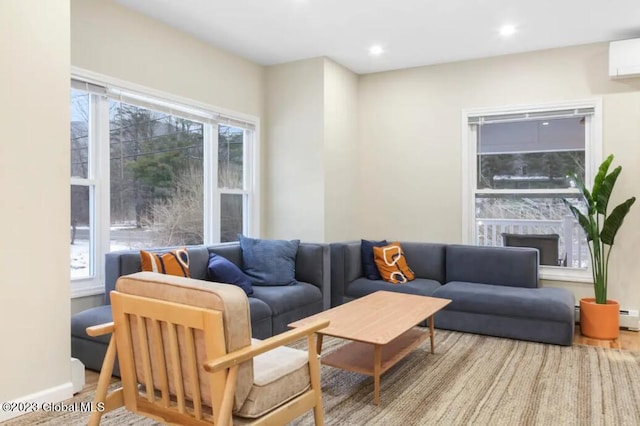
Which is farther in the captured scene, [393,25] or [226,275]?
[393,25]

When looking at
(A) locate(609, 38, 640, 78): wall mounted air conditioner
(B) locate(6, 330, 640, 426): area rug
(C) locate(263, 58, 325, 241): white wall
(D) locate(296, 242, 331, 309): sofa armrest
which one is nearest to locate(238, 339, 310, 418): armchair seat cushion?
(B) locate(6, 330, 640, 426): area rug

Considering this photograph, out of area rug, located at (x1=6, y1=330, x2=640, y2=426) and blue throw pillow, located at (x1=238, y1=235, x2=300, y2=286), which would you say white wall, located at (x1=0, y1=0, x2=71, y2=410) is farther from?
blue throw pillow, located at (x1=238, y1=235, x2=300, y2=286)

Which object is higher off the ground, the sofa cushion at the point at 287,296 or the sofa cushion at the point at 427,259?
the sofa cushion at the point at 427,259

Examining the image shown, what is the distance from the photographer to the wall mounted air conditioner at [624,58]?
13.2ft

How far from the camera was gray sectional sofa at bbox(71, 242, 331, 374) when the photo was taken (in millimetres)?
2975

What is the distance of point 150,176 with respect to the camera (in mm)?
4000

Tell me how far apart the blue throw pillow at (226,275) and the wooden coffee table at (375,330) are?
831 mm

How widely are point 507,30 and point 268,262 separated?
3061 millimetres

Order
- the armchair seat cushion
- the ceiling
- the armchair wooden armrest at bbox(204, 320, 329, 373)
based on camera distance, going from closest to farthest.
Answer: the armchair wooden armrest at bbox(204, 320, 329, 373) < the armchair seat cushion < the ceiling

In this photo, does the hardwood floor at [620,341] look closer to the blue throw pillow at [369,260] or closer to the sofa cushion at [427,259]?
the sofa cushion at [427,259]


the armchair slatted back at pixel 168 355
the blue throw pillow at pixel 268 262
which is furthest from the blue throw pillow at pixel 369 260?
the armchair slatted back at pixel 168 355

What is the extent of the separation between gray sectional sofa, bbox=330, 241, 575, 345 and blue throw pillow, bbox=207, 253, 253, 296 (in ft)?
4.14

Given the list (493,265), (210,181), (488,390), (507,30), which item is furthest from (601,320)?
(210,181)

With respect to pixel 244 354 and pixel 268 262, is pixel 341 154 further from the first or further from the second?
pixel 244 354
